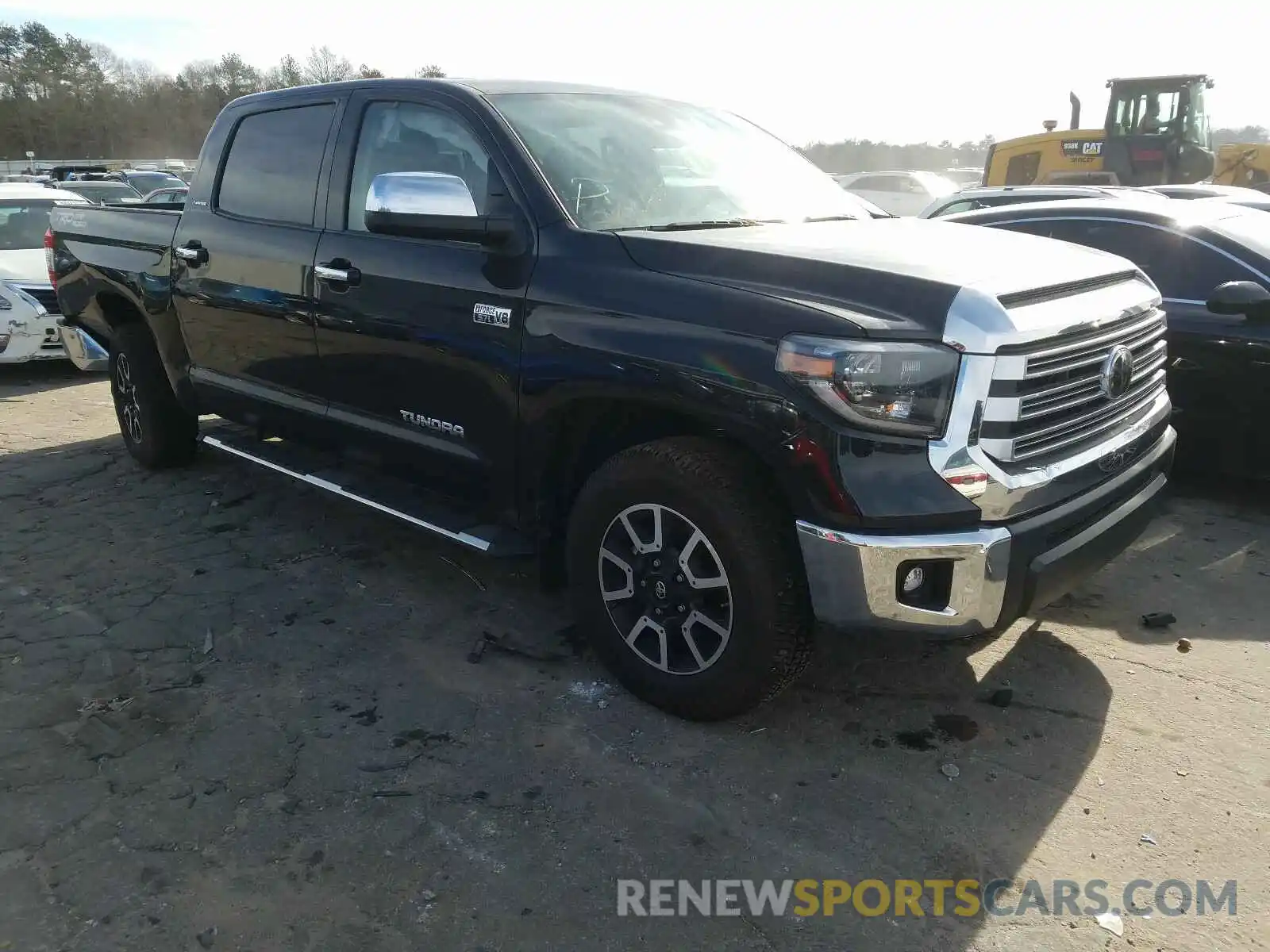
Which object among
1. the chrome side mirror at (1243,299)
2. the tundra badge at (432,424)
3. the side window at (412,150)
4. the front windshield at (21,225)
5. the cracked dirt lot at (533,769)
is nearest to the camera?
the cracked dirt lot at (533,769)

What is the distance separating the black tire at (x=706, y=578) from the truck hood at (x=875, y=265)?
0.52 m

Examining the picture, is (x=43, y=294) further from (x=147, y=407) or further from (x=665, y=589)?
(x=665, y=589)

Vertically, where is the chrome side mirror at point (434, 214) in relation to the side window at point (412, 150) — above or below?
below

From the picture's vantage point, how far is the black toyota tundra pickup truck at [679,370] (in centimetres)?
253

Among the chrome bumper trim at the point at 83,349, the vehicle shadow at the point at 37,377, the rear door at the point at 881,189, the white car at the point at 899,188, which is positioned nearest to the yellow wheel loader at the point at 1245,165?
the white car at the point at 899,188

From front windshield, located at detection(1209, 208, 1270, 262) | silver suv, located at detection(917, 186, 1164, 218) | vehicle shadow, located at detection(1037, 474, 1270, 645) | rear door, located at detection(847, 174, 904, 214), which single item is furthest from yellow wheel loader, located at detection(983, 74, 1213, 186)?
vehicle shadow, located at detection(1037, 474, 1270, 645)

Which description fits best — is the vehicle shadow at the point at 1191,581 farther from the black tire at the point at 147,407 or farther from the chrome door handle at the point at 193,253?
the black tire at the point at 147,407

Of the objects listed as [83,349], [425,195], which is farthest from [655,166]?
[83,349]

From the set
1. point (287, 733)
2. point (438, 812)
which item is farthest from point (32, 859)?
point (438, 812)

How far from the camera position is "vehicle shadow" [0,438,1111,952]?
2359 mm

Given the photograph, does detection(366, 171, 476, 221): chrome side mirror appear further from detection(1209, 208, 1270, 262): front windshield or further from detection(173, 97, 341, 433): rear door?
detection(1209, 208, 1270, 262): front windshield

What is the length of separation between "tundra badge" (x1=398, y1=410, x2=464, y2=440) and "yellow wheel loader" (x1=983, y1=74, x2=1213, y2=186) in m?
14.3

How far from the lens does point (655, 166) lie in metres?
3.56

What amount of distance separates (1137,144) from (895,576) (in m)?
15.6
